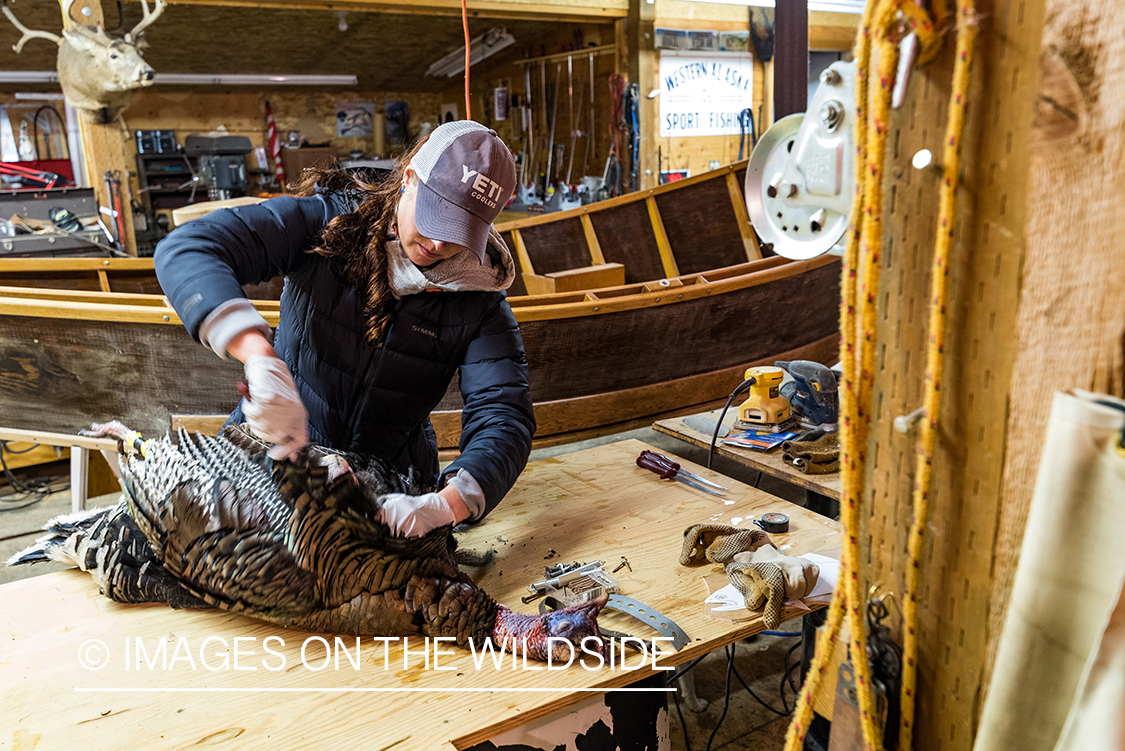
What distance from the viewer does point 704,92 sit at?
7.72 metres

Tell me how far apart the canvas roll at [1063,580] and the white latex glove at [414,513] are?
107cm

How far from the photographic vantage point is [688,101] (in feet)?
24.9

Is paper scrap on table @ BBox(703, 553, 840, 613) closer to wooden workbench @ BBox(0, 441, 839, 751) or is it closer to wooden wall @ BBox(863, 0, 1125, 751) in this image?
wooden workbench @ BBox(0, 441, 839, 751)

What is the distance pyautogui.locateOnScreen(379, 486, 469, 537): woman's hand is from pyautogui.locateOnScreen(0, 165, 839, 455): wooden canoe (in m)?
1.73

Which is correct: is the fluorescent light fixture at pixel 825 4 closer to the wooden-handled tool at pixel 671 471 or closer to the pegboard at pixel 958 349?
the wooden-handled tool at pixel 671 471

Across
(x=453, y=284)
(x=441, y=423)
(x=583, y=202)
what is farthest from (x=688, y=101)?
(x=453, y=284)

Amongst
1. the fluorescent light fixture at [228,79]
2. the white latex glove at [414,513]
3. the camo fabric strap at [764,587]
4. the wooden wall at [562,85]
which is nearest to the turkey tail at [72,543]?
the white latex glove at [414,513]

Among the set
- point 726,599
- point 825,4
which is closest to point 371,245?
point 726,599

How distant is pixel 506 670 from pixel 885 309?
956 mm

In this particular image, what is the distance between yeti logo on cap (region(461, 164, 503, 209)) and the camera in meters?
1.76

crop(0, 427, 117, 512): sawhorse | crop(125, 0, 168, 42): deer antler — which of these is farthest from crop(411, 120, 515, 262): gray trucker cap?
crop(125, 0, 168, 42): deer antler

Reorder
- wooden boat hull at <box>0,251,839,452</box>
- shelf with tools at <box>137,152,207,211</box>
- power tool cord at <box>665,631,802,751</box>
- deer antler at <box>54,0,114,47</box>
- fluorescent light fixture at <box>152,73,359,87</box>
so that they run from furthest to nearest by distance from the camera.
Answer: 1. fluorescent light fixture at <box>152,73,359,87</box>
2. shelf with tools at <box>137,152,207,211</box>
3. deer antler at <box>54,0,114,47</box>
4. wooden boat hull at <box>0,251,839,452</box>
5. power tool cord at <box>665,631,802,751</box>

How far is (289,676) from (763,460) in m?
1.64

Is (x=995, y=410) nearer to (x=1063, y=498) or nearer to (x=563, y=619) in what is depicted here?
(x=1063, y=498)
